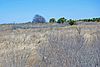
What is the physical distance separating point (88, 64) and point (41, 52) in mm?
1339

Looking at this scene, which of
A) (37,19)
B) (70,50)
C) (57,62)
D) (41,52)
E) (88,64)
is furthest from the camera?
(37,19)

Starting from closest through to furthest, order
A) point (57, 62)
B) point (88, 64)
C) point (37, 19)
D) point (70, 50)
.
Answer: point (88, 64) < point (57, 62) < point (70, 50) < point (37, 19)

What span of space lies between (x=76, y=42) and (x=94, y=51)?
0.67 meters

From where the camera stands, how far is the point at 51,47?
5.57 meters

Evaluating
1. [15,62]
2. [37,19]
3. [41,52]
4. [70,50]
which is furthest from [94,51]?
[37,19]

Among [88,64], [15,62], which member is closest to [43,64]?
[15,62]

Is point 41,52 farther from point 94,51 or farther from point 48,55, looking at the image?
point 94,51

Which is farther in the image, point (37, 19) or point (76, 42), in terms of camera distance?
point (37, 19)

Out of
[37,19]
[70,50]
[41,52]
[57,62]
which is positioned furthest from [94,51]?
[37,19]

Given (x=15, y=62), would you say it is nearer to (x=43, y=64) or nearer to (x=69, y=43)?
(x=43, y=64)

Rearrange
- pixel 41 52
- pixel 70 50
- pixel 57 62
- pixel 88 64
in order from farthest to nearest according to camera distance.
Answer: pixel 41 52 < pixel 70 50 < pixel 57 62 < pixel 88 64

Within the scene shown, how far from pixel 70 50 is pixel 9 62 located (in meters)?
1.25

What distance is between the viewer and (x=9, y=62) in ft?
15.8

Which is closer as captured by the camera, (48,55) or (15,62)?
(15,62)
